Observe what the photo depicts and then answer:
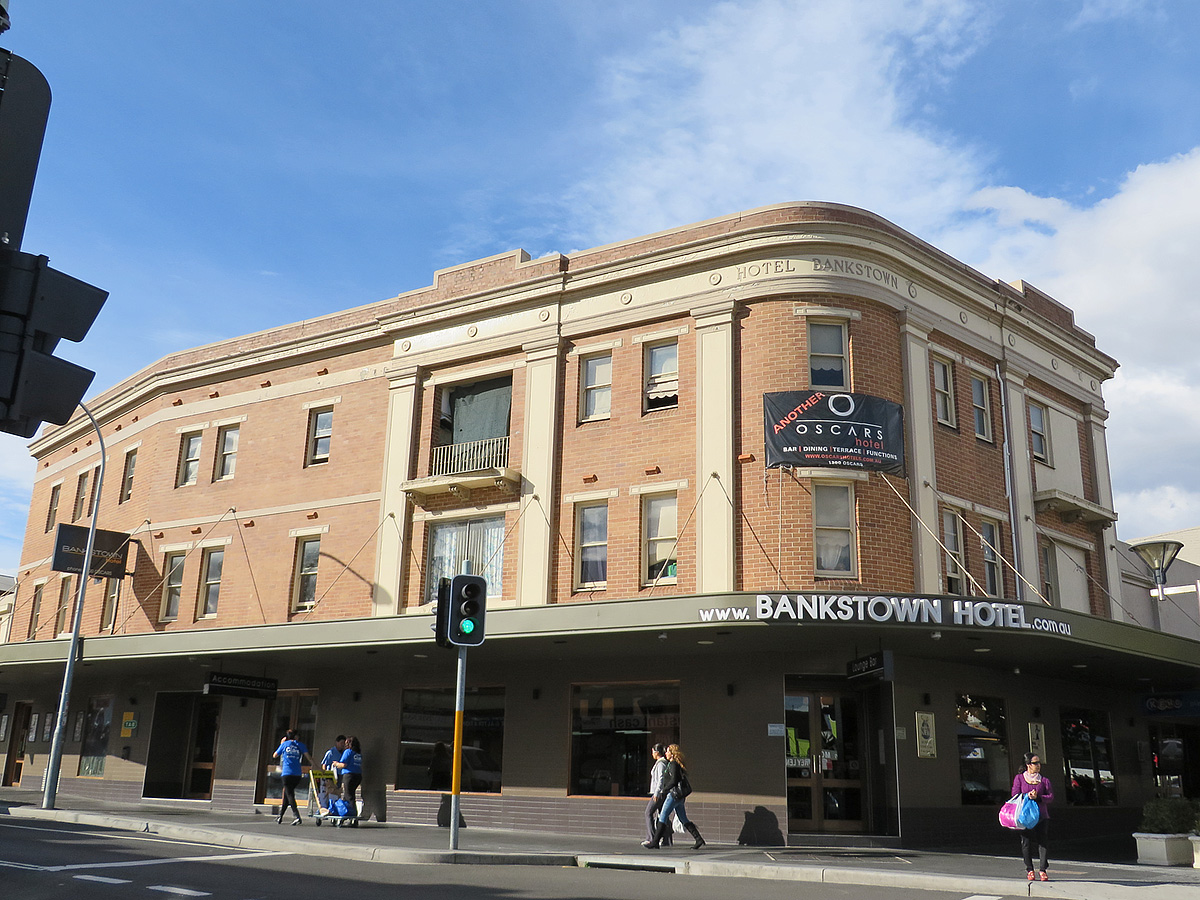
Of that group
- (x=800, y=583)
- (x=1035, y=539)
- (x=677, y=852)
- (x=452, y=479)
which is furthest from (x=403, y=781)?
(x=1035, y=539)

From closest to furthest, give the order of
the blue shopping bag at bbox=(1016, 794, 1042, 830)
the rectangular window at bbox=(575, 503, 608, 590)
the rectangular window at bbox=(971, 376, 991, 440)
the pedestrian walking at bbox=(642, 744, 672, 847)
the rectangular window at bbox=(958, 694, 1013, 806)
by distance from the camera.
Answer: the blue shopping bag at bbox=(1016, 794, 1042, 830)
the pedestrian walking at bbox=(642, 744, 672, 847)
the rectangular window at bbox=(958, 694, 1013, 806)
the rectangular window at bbox=(575, 503, 608, 590)
the rectangular window at bbox=(971, 376, 991, 440)

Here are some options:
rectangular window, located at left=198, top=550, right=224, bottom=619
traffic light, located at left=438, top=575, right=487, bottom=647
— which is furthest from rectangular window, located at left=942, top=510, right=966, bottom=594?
rectangular window, located at left=198, top=550, right=224, bottom=619

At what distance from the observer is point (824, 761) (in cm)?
1816

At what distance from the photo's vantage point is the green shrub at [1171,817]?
17219 millimetres

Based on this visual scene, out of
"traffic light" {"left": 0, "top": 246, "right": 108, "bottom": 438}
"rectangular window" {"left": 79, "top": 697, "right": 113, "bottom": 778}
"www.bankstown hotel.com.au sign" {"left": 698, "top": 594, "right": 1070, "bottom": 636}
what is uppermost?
"www.bankstown hotel.com.au sign" {"left": 698, "top": 594, "right": 1070, "bottom": 636}

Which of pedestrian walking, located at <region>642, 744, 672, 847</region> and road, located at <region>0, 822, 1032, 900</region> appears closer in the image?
road, located at <region>0, 822, 1032, 900</region>

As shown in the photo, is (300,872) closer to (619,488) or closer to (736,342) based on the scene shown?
(619,488)

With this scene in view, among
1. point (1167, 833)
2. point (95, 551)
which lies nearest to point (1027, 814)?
point (1167, 833)

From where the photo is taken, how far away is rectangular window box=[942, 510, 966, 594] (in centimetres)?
2005

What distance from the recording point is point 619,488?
20.4 meters

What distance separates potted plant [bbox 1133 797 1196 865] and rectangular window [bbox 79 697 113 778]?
76.4 ft

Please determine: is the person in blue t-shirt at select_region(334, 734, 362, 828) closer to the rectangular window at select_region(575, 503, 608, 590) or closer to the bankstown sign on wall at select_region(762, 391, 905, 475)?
the rectangular window at select_region(575, 503, 608, 590)

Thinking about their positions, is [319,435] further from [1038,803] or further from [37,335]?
[37,335]

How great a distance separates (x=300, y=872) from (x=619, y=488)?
33.1 ft
